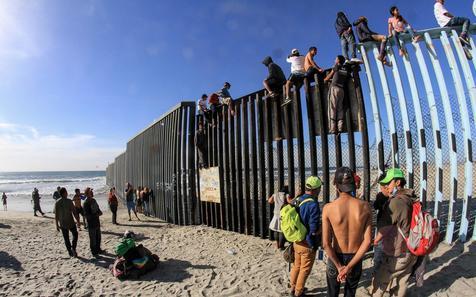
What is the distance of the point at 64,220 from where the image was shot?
27.9 ft

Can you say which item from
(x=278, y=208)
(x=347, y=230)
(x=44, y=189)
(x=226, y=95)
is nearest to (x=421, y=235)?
(x=347, y=230)

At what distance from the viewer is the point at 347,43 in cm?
698

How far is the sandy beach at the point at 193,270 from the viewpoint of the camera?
525cm

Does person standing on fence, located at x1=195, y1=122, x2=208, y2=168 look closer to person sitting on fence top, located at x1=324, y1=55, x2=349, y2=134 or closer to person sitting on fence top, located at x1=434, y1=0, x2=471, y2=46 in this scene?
person sitting on fence top, located at x1=324, y1=55, x2=349, y2=134

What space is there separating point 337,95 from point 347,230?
367 cm

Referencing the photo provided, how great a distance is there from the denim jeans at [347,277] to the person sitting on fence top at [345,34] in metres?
4.50

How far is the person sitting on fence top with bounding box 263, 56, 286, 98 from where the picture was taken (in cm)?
820

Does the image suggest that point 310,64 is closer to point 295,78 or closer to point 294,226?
point 295,78

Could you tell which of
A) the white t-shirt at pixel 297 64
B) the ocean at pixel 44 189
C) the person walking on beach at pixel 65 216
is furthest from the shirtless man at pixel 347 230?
the ocean at pixel 44 189

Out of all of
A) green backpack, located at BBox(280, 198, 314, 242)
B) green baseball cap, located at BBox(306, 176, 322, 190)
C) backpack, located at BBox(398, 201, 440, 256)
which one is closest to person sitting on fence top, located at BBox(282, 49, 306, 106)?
green baseball cap, located at BBox(306, 176, 322, 190)

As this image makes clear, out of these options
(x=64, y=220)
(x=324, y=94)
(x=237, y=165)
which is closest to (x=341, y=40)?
(x=324, y=94)

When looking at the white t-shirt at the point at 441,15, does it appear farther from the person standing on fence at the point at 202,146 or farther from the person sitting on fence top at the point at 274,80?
the person standing on fence at the point at 202,146

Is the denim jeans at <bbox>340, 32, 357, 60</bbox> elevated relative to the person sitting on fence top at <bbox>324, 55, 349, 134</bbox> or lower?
elevated

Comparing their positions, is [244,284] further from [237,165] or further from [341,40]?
[341,40]
